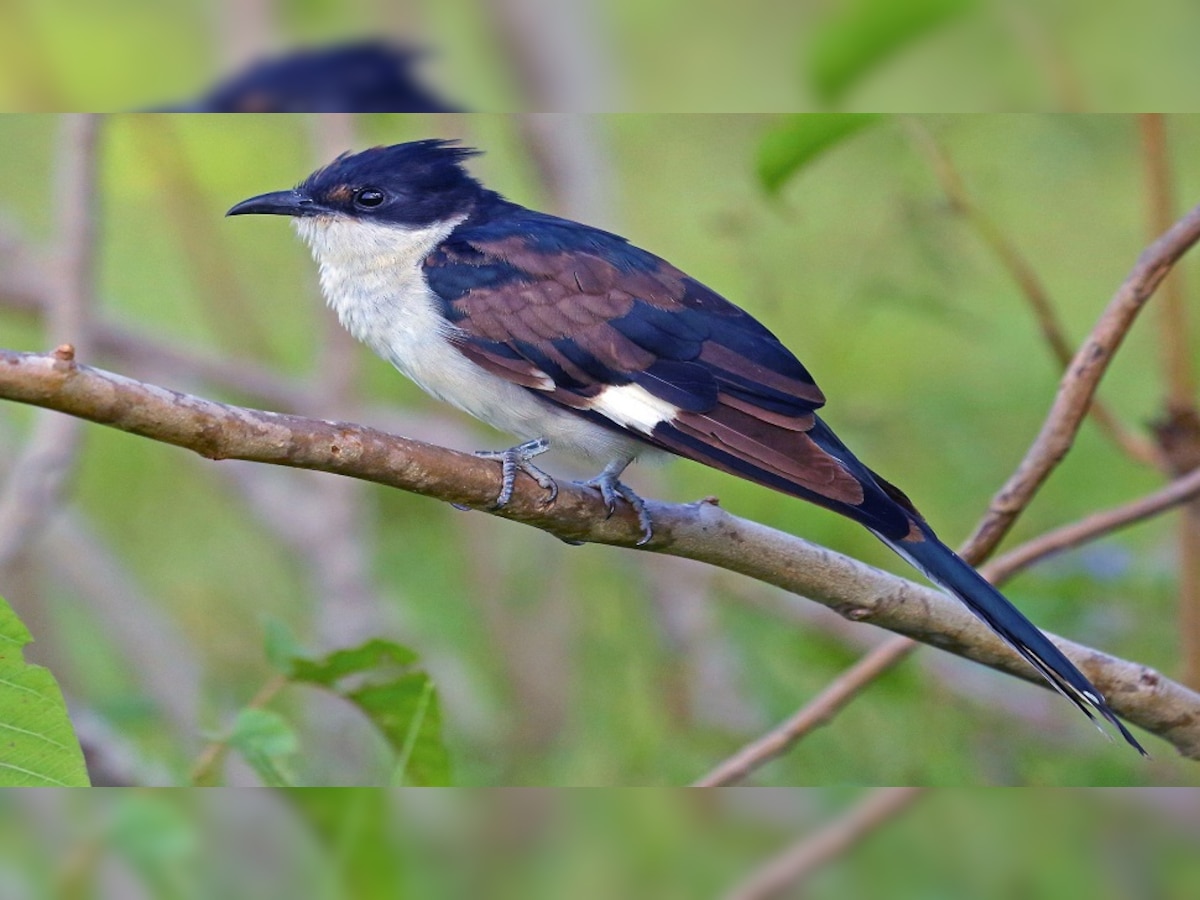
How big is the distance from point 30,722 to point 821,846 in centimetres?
58

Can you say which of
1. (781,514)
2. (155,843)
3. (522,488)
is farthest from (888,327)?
(155,843)

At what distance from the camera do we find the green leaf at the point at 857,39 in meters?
0.96

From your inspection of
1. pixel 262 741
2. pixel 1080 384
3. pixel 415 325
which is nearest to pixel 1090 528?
pixel 1080 384

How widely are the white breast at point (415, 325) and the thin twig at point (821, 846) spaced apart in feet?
1.08

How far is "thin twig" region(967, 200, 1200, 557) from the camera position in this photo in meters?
1.08

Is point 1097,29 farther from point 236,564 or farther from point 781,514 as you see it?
point 236,564

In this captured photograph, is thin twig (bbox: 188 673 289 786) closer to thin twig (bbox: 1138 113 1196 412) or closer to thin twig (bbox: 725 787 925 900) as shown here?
thin twig (bbox: 725 787 925 900)

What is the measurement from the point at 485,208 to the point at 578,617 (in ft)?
2.04

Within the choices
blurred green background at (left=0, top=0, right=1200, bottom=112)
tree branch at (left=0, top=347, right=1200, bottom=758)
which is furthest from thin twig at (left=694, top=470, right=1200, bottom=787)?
blurred green background at (left=0, top=0, right=1200, bottom=112)

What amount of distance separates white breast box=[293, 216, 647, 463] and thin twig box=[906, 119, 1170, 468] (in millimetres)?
404

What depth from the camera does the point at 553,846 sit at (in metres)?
1.06

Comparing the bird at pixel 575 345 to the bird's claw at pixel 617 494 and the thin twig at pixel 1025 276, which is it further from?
the thin twig at pixel 1025 276

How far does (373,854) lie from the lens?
105 centimetres

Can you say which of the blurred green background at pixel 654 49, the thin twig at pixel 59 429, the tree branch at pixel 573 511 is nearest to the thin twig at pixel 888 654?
the tree branch at pixel 573 511
